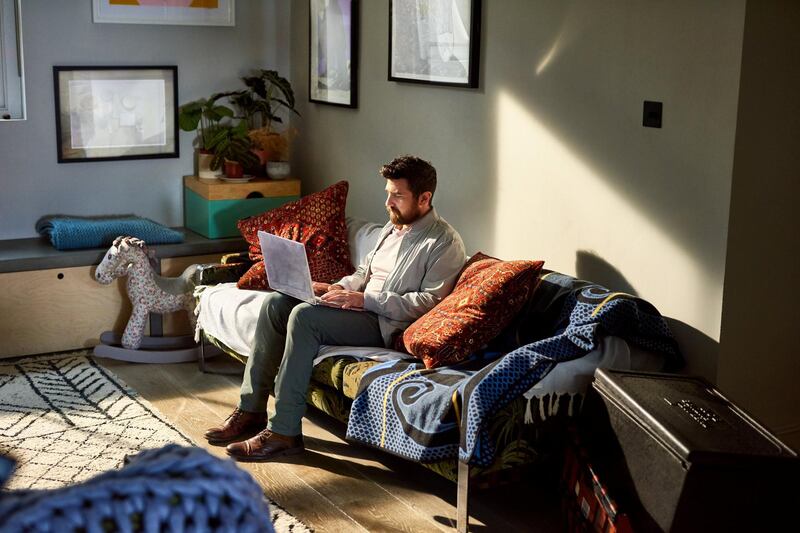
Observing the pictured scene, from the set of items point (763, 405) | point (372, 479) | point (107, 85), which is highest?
point (107, 85)

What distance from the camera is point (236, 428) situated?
3549 millimetres

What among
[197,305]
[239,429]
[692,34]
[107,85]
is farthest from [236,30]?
[692,34]

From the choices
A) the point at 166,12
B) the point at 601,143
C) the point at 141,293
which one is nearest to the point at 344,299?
the point at 601,143

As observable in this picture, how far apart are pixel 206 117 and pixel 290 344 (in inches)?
85.2

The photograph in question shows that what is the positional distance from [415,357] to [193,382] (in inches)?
51.5

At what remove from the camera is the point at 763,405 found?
320 cm

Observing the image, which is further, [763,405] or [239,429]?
[239,429]

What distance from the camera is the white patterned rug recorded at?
10.6 feet

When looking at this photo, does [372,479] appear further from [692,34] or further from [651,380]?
[692,34]

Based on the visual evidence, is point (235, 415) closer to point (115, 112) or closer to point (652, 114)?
point (652, 114)

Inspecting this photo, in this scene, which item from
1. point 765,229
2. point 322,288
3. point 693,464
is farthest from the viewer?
point 322,288

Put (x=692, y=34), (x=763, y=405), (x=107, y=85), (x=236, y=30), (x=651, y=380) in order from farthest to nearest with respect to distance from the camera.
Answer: (x=236, y=30)
(x=107, y=85)
(x=763, y=405)
(x=692, y=34)
(x=651, y=380)

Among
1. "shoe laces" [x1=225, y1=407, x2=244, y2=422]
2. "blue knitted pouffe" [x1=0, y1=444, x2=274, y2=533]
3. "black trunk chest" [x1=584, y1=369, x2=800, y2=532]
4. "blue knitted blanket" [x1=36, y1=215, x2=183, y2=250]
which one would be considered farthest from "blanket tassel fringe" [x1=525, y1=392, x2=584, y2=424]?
"blue knitted blanket" [x1=36, y1=215, x2=183, y2=250]

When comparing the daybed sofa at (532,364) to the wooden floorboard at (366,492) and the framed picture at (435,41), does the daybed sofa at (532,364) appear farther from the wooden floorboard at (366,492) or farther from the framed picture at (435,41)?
the framed picture at (435,41)
